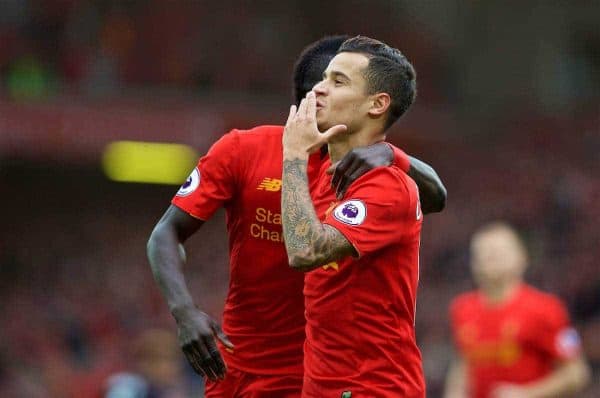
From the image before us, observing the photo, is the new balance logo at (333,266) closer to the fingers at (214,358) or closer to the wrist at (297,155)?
the wrist at (297,155)

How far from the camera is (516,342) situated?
7941mm

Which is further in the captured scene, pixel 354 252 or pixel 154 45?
pixel 154 45

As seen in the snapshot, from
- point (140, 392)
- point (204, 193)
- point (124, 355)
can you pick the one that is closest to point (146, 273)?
point (124, 355)

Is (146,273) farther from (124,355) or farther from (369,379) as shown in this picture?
(369,379)

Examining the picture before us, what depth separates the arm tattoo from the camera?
431cm

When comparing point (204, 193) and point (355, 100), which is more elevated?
point (355, 100)

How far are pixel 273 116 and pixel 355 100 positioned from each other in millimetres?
14833

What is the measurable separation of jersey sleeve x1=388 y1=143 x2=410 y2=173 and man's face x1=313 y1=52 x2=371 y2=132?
210mm

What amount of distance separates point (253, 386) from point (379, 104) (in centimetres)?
120

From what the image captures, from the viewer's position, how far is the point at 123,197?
21.9 metres

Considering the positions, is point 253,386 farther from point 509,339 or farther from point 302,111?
point 509,339

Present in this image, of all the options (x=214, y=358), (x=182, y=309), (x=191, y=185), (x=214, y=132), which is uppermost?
(x=191, y=185)

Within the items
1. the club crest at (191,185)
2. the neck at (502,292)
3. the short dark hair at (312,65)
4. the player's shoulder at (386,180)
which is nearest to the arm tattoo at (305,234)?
the player's shoulder at (386,180)

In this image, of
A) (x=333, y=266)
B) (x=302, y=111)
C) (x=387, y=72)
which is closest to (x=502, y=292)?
(x=387, y=72)
